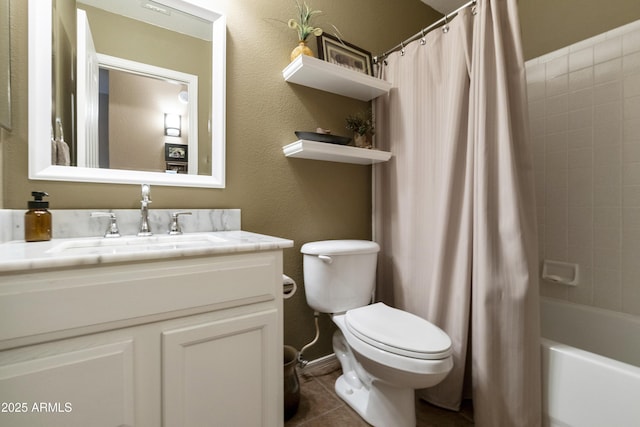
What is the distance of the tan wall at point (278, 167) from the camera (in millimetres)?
1344

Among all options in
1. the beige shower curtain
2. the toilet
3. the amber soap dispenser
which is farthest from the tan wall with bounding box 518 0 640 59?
the amber soap dispenser

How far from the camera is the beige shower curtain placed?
1.13 metres

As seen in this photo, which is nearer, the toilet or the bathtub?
the bathtub

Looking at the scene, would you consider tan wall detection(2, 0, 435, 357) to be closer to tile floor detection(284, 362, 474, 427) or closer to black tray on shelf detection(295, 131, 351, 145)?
black tray on shelf detection(295, 131, 351, 145)

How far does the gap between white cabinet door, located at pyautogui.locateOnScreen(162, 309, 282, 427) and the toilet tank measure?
1.60 ft

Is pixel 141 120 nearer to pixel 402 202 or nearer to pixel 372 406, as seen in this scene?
pixel 402 202

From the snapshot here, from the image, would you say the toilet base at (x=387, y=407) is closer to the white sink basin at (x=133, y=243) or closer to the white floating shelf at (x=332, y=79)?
the white sink basin at (x=133, y=243)

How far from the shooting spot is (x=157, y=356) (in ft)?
2.57

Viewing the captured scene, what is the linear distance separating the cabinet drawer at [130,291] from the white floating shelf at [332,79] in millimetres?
1011

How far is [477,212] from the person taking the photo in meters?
1.20

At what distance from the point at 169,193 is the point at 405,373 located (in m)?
1.23

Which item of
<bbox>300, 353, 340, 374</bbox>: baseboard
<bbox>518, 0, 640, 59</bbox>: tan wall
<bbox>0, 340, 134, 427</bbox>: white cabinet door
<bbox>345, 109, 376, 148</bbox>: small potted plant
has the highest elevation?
<bbox>518, 0, 640, 59</bbox>: tan wall

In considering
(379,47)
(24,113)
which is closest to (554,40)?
(379,47)

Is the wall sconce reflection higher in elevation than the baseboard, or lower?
higher
